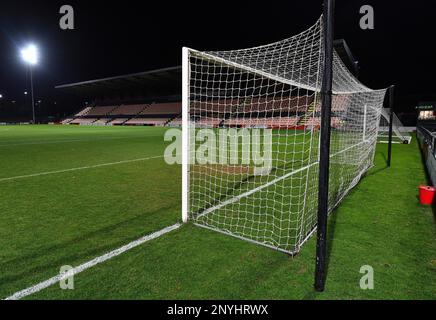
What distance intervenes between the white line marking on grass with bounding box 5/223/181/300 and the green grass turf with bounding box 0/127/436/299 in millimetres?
77

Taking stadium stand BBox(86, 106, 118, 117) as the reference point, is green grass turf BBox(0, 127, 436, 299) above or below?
below

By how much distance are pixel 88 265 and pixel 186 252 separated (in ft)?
2.98

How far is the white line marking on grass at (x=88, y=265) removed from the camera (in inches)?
91.7

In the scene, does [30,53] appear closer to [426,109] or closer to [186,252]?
[186,252]

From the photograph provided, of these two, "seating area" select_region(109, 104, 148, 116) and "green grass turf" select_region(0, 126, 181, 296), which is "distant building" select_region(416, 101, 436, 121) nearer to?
"seating area" select_region(109, 104, 148, 116)

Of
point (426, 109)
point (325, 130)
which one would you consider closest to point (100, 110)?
point (426, 109)

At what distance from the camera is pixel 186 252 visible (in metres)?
3.04

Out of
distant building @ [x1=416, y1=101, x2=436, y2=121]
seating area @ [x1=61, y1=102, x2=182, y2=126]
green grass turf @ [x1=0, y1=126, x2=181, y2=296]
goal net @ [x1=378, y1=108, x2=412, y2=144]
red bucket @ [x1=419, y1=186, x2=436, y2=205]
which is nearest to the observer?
green grass turf @ [x1=0, y1=126, x2=181, y2=296]

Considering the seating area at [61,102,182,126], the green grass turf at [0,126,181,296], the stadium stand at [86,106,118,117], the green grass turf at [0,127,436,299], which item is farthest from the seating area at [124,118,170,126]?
the green grass turf at [0,127,436,299]

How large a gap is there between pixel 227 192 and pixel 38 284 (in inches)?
136

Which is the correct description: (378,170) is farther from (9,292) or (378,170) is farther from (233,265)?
(9,292)

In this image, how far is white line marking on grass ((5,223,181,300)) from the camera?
7.64 ft

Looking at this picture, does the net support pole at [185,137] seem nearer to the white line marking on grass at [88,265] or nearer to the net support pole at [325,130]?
the white line marking on grass at [88,265]

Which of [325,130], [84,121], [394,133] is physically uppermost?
[325,130]
